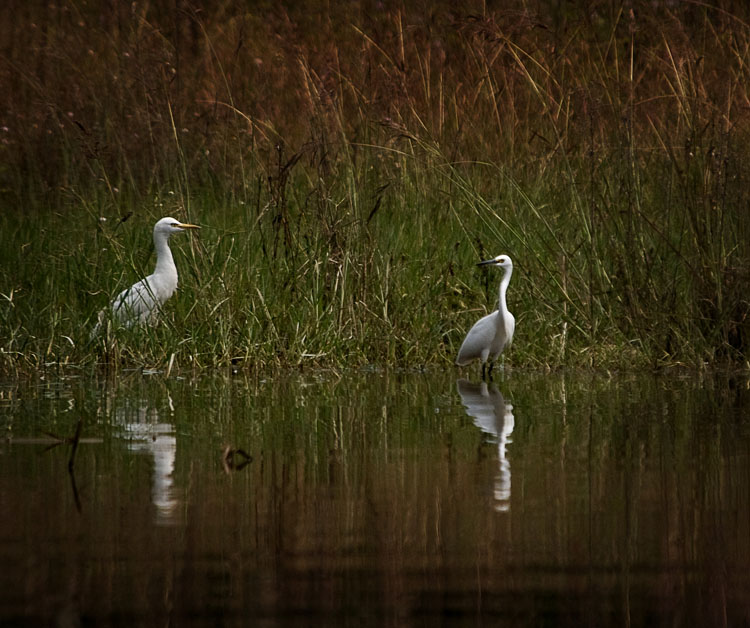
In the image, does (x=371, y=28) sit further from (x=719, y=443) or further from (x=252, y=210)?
(x=719, y=443)

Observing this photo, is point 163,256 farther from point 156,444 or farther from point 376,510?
point 376,510

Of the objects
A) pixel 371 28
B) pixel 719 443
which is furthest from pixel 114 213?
pixel 719 443

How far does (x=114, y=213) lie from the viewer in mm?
9859

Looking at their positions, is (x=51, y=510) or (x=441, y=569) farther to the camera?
(x=51, y=510)

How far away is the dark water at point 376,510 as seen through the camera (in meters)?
3.21

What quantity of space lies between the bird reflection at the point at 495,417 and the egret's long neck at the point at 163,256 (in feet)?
6.70

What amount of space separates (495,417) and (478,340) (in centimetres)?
179

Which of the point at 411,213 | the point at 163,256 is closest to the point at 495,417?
the point at 163,256

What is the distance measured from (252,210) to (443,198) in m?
1.34

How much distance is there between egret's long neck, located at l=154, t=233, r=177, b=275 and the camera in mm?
8867

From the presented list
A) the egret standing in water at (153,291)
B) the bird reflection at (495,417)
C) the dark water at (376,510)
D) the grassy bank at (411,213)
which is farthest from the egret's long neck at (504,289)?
the egret standing in water at (153,291)

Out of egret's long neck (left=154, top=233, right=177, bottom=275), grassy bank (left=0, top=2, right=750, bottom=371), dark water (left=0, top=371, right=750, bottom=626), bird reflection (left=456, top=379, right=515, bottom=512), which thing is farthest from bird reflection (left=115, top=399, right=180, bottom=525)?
egret's long neck (left=154, top=233, right=177, bottom=275)

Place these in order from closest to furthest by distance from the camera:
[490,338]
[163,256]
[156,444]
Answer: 1. [156,444]
2. [490,338]
3. [163,256]

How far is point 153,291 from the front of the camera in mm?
8742
